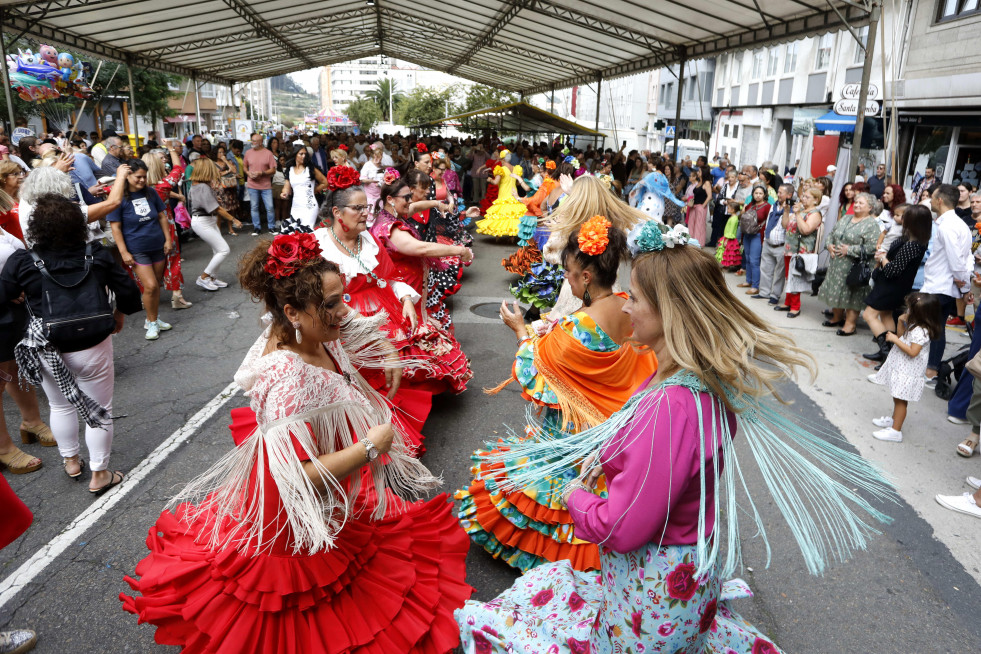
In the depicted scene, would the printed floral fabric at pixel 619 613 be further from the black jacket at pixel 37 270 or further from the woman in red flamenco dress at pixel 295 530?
the black jacket at pixel 37 270

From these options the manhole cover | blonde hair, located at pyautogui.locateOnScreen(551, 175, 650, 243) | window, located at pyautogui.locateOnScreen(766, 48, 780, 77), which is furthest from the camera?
window, located at pyautogui.locateOnScreen(766, 48, 780, 77)

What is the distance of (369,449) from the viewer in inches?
81.5

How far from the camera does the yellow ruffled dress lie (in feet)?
41.2

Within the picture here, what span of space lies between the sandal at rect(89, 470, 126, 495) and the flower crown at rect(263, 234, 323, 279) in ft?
9.25

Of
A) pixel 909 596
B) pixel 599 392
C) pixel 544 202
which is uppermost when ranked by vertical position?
pixel 544 202

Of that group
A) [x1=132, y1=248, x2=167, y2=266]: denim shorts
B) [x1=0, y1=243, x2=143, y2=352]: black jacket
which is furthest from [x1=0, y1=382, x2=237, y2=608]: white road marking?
[x1=132, y1=248, x2=167, y2=266]: denim shorts

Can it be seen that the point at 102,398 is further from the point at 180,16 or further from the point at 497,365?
the point at 180,16

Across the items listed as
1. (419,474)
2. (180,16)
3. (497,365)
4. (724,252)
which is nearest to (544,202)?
(724,252)

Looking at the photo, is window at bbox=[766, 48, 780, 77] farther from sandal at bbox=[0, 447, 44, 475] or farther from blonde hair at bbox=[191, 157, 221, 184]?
sandal at bbox=[0, 447, 44, 475]

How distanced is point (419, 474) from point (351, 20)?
21.0 meters

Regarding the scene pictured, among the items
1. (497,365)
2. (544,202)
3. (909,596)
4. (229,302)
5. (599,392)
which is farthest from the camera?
(544,202)

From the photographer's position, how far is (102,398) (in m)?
3.88

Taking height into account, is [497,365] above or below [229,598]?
below

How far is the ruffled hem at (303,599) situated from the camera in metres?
2.09
